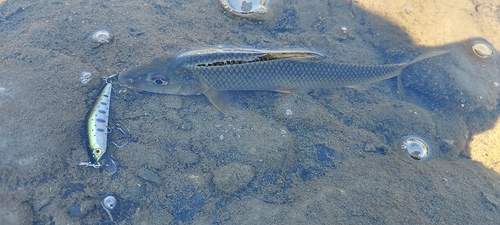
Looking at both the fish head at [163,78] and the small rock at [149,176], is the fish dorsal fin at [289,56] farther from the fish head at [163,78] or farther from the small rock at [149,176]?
the small rock at [149,176]

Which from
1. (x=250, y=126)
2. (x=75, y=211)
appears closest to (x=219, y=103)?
(x=250, y=126)

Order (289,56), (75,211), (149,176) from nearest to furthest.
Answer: (75,211)
(149,176)
(289,56)

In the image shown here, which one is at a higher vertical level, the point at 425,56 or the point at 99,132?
the point at 425,56

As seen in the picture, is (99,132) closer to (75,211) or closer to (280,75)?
(75,211)

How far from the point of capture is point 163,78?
15.1ft

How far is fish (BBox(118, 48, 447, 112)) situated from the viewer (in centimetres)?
458

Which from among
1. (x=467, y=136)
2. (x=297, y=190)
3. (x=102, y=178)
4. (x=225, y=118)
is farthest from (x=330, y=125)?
(x=102, y=178)

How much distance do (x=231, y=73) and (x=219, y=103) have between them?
47 cm

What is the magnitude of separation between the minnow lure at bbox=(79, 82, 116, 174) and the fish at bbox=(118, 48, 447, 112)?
1.53 ft

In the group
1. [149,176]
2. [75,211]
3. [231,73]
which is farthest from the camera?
[231,73]

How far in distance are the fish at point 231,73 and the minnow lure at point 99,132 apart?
47cm

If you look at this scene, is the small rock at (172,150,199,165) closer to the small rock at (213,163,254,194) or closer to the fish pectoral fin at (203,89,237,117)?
the small rock at (213,163,254,194)

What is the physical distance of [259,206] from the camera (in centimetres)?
373

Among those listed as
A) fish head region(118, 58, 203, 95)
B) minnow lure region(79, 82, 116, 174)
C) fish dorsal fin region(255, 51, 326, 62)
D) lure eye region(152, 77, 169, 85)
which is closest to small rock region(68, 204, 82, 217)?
minnow lure region(79, 82, 116, 174)
